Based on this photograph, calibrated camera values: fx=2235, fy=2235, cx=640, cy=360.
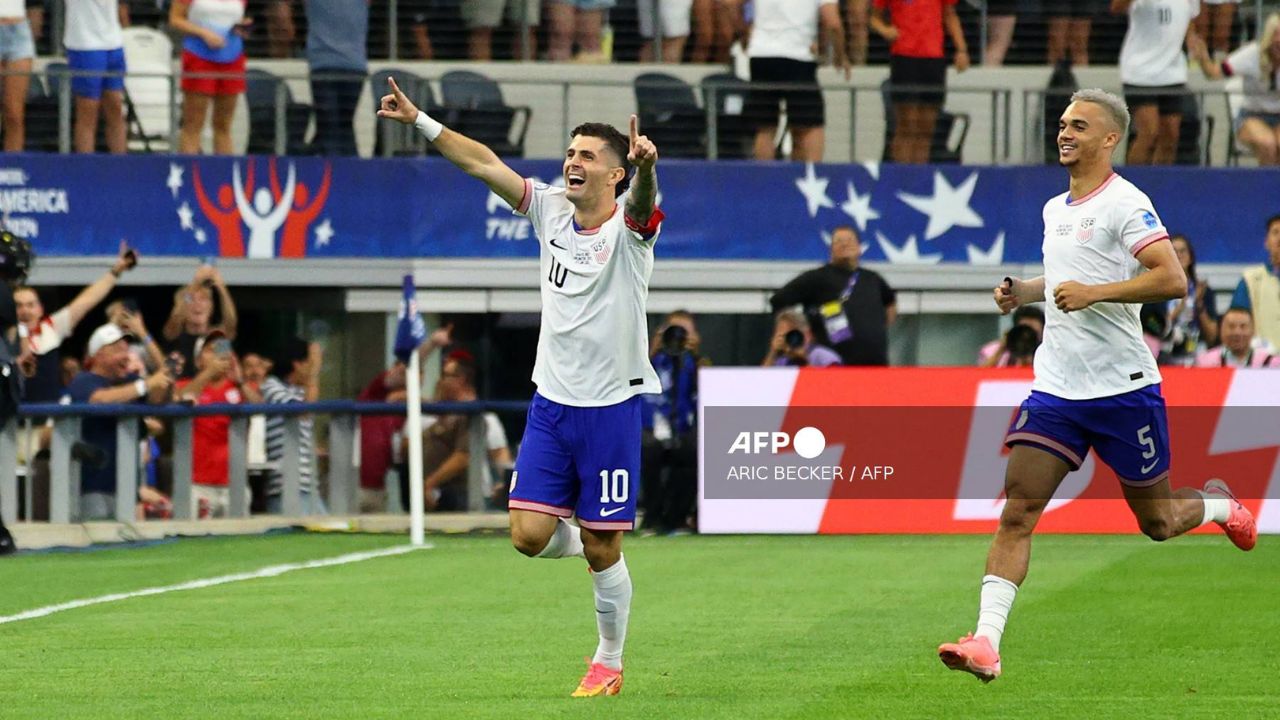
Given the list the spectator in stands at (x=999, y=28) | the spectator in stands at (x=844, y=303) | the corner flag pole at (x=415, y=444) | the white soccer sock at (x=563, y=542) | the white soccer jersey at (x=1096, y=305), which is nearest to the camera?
the white soccer jersey at (x=1096, y=305)

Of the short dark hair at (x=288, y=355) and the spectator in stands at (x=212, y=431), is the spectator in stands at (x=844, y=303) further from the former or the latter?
the short dark hair at (x=288, y=355)

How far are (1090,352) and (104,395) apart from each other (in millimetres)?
10491

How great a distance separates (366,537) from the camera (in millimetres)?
17562

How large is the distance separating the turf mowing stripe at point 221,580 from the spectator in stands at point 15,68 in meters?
5.62

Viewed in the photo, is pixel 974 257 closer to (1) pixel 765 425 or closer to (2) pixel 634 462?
(1) pixel 765 425

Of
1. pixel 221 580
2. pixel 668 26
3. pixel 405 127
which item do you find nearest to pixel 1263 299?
pixel 668 26

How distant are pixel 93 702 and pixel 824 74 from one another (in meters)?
15.6

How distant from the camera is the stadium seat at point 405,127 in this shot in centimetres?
2012

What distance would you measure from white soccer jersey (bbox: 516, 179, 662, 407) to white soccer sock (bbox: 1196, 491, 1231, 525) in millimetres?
2624

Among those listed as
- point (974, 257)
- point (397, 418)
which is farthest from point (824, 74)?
point (397, 418)

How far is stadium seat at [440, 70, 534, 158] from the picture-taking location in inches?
804

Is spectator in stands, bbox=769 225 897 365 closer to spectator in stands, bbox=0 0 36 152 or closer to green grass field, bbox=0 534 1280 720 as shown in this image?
green grass field, bbox=0 534 1280 720

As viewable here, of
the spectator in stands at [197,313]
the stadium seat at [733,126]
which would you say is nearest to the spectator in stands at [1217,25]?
the stadium seat at [733,126]

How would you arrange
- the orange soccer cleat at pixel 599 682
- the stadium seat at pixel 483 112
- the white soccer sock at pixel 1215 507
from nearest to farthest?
the orange soccer cleat at pixel 599 682
the white soccer sock at pixel 1215 507
the stadium seat at pixel 483 112
